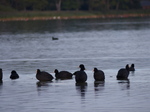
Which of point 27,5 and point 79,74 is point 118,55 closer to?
point 79,74

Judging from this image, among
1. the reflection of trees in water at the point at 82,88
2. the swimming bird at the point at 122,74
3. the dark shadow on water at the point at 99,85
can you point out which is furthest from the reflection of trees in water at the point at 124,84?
the reflection of trees in water at the point at 82,88

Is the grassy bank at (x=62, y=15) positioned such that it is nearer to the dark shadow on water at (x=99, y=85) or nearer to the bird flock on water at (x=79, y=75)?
the bird flock on water at (x=79, y=75)

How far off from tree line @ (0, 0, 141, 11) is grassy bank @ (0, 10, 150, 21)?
1491 mm

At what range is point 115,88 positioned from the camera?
2020cm

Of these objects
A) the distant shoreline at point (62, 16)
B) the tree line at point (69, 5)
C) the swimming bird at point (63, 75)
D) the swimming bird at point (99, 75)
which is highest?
the swimming bird at point (99, 75)

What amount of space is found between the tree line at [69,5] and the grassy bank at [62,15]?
1.49m

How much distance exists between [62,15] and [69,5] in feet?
24.1

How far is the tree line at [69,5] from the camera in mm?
133250

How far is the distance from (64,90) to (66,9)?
122529 mm

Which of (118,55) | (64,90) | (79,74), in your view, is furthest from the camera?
(118,55)

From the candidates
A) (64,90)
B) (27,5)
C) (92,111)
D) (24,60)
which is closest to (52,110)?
(92,111)

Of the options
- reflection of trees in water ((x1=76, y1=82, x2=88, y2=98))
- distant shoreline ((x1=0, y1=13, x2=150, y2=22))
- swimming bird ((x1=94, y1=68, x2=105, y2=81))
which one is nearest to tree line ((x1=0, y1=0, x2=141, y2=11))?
distant shoreline ((x1=0, y1=13, x2=150, y2=22))

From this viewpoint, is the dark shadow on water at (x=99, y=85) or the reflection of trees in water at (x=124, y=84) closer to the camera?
the dark shadow on water at (x=99, y=85)

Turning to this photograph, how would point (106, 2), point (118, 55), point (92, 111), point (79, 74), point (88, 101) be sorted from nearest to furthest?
point (92, 111) < point (88, 101) < point (79, 74) < point (118, 55) < point (106, 2)
